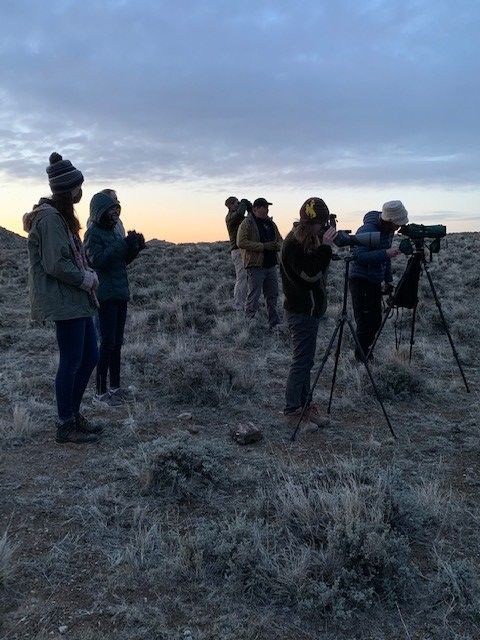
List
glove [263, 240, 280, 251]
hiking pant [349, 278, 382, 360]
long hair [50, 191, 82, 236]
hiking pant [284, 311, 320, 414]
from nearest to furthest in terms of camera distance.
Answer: long hair [50, 191, 82, 236] < hiking pant [284, 311, 320, 414] < hiking pant [349, 278, 382, 360] < glove [263, 240, 280, 251]

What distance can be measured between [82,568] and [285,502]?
1162 mm

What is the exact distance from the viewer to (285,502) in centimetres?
334

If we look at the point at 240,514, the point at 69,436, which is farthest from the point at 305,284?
the point at 69,436

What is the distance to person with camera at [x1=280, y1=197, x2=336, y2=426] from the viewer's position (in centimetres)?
451

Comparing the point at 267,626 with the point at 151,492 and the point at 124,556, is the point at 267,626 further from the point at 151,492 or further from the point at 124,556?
the point at 151,492

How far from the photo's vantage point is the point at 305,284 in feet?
15.5

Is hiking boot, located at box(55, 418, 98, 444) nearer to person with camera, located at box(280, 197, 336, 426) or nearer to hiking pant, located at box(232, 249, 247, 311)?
person with camera, located at box(280, 197, 336, 426)

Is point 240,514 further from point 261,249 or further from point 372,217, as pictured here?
point 261,249

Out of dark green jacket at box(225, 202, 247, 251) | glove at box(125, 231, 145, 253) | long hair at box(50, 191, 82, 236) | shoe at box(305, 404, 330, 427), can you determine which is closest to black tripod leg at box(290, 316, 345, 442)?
shoe at box(305, 404, 330, 427)

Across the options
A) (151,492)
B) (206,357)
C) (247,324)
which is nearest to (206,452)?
(151,492)

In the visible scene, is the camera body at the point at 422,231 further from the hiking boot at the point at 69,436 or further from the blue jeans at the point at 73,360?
the hiking boot at the point at 69,436

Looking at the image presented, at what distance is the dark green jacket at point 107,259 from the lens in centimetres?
519

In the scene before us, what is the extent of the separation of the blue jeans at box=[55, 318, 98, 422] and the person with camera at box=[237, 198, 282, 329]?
450cm

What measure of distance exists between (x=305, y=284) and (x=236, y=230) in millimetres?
5496
